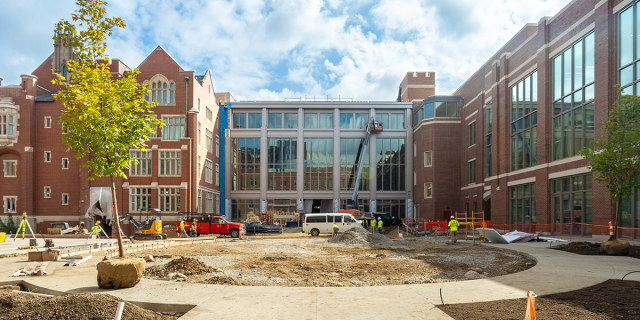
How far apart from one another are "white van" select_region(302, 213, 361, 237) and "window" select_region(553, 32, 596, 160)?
16.6 meters

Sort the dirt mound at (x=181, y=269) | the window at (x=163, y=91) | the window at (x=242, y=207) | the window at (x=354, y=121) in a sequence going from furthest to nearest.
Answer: the window at (x=354, y=121) → the window at (x=242, y=207) → the window at (x=163, y=91) → the dirt mound at (x=181, y=269)

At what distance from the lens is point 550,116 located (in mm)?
31031

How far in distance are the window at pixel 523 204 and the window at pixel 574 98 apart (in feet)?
14.1

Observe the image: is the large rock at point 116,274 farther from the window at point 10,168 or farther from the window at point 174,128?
the window at point 10,168

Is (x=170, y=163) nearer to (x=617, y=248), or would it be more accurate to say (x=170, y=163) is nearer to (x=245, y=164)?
(x=245, y=164)

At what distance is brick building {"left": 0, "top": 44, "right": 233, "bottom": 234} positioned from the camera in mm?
44344

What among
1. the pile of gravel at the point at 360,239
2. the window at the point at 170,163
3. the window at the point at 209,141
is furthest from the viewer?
the window at the point at 209,141

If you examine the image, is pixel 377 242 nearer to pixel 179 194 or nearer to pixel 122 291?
pixel 122 291

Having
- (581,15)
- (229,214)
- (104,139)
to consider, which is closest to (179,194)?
(229,214)

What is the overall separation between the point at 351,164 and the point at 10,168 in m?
39.3

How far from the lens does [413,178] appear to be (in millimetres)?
59625

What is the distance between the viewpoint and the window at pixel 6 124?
150 ft

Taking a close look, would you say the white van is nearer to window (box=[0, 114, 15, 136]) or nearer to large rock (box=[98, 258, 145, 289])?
large rock (box=[98, 258, 145, 289])

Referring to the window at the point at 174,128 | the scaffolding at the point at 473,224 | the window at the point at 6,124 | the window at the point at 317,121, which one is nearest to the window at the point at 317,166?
the window at the point at 317,121
